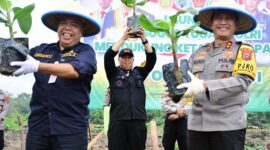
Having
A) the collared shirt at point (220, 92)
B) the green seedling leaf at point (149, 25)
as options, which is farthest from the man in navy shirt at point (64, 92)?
the collared shirt at point (220, 92)

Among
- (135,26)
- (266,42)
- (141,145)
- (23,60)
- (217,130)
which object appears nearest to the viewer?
(23,60)

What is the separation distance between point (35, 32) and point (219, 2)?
346cm

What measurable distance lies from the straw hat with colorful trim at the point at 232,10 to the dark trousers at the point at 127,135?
5.00 ft

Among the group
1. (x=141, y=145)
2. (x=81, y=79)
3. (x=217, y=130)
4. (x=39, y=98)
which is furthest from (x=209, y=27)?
(x=141, y=145)

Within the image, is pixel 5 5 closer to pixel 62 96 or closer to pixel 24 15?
pixel 24 15

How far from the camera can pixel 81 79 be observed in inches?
A: 87.2

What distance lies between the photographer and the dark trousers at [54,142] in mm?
2174

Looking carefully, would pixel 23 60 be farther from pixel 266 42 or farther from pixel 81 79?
pixel 266 42

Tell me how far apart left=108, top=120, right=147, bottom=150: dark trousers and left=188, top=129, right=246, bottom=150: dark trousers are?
1438 mm

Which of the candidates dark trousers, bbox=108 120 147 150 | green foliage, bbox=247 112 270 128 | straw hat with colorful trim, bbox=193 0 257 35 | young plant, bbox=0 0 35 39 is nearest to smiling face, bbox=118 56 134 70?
dark trousers, bbox=108 120 147 150

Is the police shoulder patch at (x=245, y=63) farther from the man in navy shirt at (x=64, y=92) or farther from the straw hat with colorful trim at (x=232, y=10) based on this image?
the man in navy shirt at (x=64, y=92)

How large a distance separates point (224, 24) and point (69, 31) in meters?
0.80

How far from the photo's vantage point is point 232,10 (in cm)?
213

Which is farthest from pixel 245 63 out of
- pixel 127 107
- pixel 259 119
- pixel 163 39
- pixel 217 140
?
pixel 259 119
